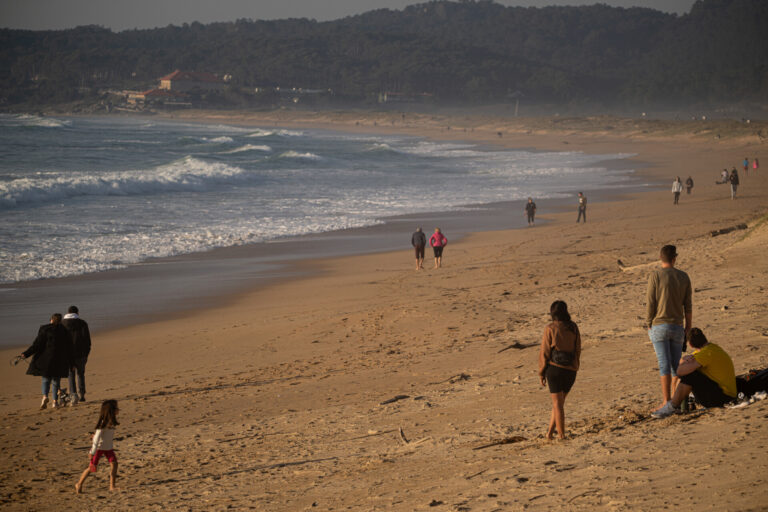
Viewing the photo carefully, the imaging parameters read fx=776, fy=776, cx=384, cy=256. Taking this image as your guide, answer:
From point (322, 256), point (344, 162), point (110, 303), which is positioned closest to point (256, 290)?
point (110, 303)

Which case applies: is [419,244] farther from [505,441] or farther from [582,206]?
[505,441]

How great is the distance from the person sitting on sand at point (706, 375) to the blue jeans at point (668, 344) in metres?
0.17

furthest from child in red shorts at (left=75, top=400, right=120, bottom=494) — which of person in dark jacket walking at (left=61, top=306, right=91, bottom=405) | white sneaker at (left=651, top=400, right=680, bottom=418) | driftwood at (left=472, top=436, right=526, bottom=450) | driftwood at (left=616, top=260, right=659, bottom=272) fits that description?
driftwood at (left=616, top=260, right=659, bottom=272)

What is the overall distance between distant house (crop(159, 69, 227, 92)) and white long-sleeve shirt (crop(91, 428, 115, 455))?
181660mm

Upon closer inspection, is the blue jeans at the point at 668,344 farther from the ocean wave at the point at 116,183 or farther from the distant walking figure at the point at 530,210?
the ocean wave at the point at 116,183

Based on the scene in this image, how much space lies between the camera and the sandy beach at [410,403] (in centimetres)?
549

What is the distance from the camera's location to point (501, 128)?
11150 cm

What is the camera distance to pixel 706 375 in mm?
6348

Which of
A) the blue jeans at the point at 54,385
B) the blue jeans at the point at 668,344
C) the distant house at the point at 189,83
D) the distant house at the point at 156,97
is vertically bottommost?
the blue jeans at the point at 54,385

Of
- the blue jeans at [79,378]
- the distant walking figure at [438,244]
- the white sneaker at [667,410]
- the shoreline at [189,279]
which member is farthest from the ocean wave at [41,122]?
the white sneaker at [667,410]

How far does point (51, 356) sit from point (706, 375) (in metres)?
7.09

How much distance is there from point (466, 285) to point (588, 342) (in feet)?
18.5

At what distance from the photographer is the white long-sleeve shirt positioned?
6750mm

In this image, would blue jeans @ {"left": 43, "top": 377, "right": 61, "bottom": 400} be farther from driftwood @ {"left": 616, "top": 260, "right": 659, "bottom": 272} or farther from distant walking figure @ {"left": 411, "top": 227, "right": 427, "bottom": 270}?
driftwood @ {"left": 616, "top": 260, "right": 659, "bottom": 272}
